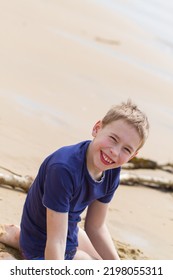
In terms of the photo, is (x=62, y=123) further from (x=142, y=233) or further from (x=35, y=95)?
(x=142, y=233)

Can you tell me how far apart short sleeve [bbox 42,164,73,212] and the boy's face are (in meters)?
0.22

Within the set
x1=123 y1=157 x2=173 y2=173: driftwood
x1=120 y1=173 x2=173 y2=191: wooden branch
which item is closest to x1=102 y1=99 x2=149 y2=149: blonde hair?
x1=120 y1=173 x2=173 y2=191: wooden branch

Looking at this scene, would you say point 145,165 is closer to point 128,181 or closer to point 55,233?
point 128,181

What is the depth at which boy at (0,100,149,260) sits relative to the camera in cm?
357

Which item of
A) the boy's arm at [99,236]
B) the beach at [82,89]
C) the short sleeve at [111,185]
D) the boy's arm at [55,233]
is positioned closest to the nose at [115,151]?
the short sleeve at [111,185]

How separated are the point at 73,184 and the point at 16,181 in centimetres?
145

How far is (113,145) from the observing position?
3689 mm

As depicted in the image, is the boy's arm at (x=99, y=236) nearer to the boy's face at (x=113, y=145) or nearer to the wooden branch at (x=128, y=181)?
the boy's face at (x=113, y=145)

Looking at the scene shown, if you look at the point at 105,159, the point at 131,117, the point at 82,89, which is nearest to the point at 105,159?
the point at 105,159

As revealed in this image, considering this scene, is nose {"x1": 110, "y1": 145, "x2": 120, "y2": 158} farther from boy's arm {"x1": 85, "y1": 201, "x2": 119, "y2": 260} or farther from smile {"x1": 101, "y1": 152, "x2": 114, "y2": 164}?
boy's arm {"x1": 85, "y1": 201, "x2": 119, "y2": 260}

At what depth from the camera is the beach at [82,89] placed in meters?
5.41

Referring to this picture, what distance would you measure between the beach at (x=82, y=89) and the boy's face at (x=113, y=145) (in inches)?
43.4

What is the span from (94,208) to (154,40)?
10311 millimetres

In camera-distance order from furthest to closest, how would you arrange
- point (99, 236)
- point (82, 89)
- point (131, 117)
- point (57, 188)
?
point (82, 89), point (99, 236), point (131, 117), point (57, 188)
